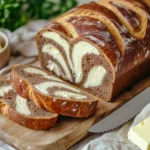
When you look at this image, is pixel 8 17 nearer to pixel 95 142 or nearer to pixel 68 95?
pixel 68 95

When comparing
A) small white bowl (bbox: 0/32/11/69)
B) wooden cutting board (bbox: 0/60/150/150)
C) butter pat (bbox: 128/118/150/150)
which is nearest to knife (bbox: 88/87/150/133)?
wooden cutting board (bbox: 0/60/150/150)

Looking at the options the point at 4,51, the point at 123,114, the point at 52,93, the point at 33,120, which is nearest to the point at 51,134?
the point at 33,120

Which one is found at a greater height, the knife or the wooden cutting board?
the knife

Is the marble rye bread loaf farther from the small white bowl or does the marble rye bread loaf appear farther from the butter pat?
the butter pat

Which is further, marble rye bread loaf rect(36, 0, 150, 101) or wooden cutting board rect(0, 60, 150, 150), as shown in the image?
marble rye bread loaf rect(36, 0, 150, 101)

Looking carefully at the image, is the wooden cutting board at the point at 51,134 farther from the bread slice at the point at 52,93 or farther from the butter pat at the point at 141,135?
the butter pat at the point at 141,135

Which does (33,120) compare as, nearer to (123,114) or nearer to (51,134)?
(51,134)

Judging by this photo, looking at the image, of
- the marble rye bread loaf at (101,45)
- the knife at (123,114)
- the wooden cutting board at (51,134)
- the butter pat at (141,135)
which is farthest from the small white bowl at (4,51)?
the butter pat at (141,135)

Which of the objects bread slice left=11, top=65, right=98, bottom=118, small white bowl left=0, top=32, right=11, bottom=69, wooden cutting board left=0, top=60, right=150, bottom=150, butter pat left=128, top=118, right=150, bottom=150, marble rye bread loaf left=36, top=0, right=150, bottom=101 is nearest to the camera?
butter pat left=128, top=118, right=150, bottom=150
